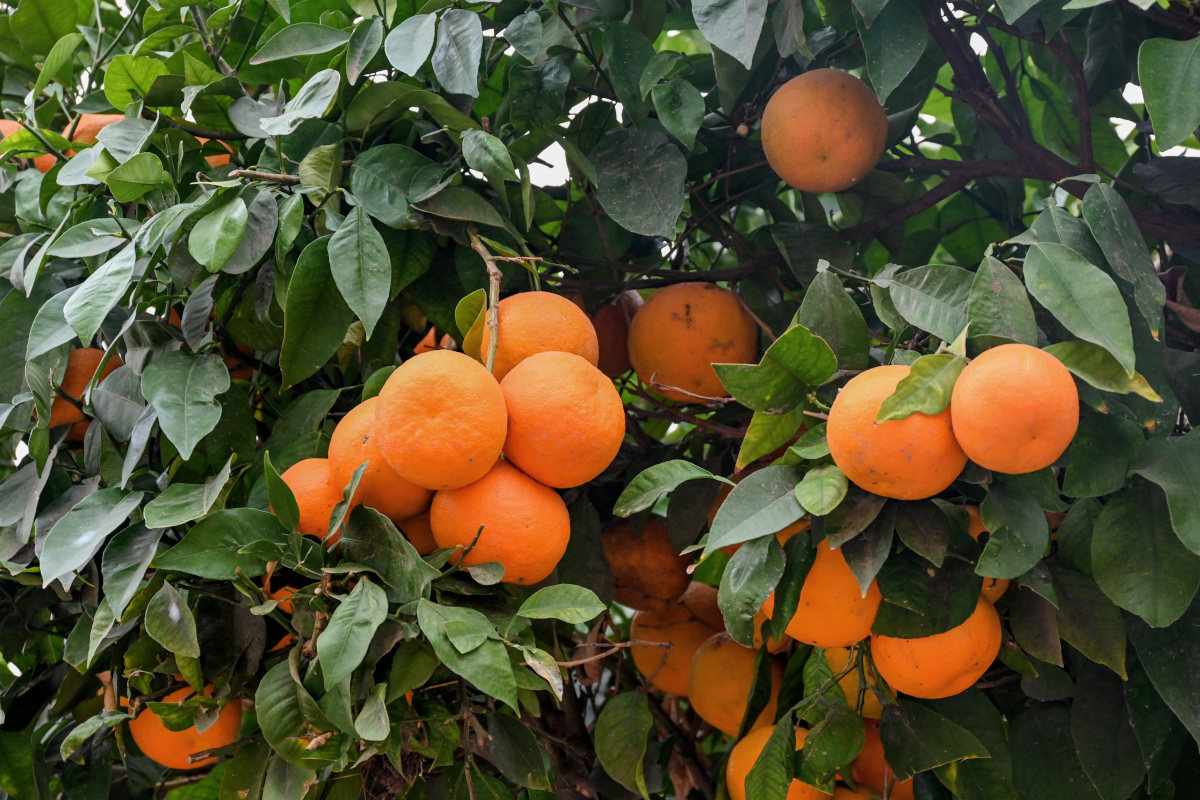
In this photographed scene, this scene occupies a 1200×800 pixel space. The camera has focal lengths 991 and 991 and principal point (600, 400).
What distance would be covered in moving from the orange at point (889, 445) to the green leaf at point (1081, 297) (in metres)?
0.10

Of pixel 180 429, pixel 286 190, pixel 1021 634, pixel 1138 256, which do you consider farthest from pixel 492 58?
pixel 1021 634

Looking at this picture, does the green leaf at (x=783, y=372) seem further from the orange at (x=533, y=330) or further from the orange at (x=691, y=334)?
the orange at (x=691, y=334)

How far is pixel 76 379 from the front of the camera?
3.14 feet

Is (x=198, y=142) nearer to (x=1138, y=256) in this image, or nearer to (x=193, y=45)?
(x=193, y=45)

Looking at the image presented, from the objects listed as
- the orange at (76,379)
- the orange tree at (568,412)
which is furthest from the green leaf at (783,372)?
the orange at (76,379)

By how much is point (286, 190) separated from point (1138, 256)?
2.26 feet

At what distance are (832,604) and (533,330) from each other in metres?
0.33

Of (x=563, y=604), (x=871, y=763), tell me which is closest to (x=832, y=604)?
(x=563, y=604)

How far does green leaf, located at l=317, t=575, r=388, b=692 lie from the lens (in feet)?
2.10

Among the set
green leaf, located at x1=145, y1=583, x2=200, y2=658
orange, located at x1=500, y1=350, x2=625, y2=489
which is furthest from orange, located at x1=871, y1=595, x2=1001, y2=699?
green leaf, located at x1=145, y1=583, x2=200, y2=658

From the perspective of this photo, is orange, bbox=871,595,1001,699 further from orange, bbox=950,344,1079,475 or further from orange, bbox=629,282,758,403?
orange, bbox=629,282,758,403

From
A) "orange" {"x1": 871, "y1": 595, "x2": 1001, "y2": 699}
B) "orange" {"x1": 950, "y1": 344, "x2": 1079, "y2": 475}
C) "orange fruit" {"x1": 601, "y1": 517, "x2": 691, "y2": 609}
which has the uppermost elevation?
"orange" {"x1": 950, "y1": 344, "x2": 1079, "y2": 475}

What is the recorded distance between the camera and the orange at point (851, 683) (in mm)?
919

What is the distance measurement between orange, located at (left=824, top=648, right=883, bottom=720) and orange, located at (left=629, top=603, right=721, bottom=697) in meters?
0.23
